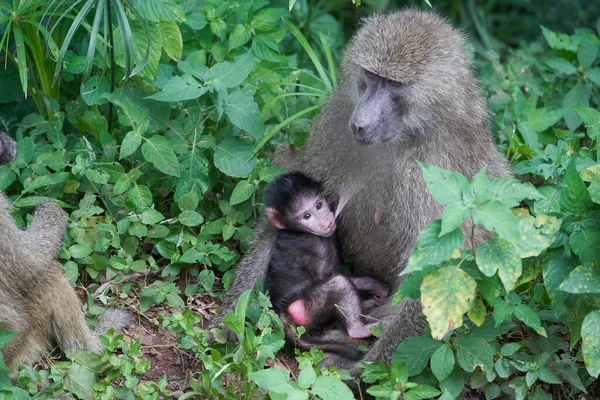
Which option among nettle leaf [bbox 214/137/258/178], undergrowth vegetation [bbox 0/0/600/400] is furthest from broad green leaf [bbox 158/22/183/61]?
nettle leaf [bbox 214/137/258/178]

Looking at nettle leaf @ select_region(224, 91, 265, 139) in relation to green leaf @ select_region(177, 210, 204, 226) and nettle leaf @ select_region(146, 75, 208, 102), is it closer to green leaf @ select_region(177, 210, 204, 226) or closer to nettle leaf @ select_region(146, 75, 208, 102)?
nettle leaf @ select_region(146, 75, 208, 102)

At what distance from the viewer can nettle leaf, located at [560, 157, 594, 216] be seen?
10.3 feet

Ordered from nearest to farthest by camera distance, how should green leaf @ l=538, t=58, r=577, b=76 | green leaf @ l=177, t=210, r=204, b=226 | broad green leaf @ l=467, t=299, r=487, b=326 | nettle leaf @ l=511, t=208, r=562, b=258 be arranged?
nettle leaf @ l=511, t=208, r=562, b=258 < broad green leaf @ l=467, t=299, r=487, b=326 < green leaf @ l=177, t=210, r=204, b=226 < green leaf @ l=538, t=58, r=577, b=76

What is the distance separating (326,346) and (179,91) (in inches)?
50.9

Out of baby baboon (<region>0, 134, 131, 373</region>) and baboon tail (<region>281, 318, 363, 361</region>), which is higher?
baby baboon (<region>0, 134, 131, 373</region>)

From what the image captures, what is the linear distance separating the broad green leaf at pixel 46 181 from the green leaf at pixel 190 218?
560 millimetres

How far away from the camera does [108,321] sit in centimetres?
388

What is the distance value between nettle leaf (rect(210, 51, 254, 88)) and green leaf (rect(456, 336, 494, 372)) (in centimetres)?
163

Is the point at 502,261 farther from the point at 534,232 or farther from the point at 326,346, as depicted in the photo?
the point at 326,346

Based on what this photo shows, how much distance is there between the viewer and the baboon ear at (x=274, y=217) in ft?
13.1

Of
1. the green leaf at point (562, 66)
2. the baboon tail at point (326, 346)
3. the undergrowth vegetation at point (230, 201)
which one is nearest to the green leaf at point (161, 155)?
the undergrowth vegetation at point (230, 201)

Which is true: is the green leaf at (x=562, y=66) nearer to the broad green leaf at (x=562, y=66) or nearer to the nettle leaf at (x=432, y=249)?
the broad green leaf at (x=562, y=66)

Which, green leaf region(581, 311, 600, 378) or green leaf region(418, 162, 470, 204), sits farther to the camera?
green leaf region(581, 311, 600, 378)

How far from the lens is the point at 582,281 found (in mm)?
3012
